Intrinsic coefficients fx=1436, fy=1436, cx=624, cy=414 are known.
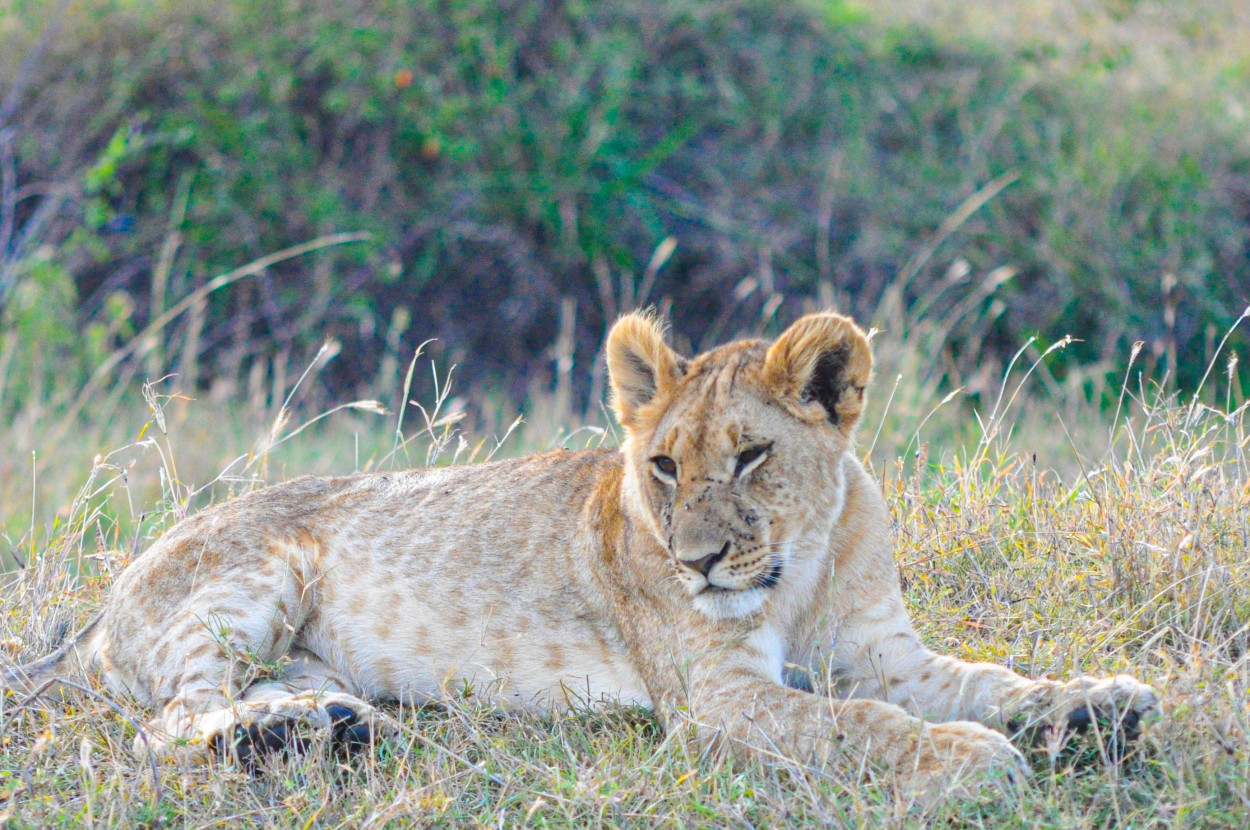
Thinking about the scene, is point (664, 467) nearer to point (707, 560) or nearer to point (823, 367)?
point (707, 560)

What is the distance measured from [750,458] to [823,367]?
36 cm

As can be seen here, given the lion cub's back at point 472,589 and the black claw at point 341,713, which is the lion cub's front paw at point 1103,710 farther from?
the black claw at point 341,713

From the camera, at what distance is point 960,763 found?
10.5 feet

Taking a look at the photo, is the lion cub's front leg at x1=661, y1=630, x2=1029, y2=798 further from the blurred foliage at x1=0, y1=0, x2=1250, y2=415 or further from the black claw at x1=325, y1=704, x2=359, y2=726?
the blurred foliage at x1=0, y1=0, x2=1250, y2=415

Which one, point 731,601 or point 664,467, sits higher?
point 664,467

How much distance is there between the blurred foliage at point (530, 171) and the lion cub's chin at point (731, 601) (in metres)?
6.78

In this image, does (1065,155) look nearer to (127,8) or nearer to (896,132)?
(896,132)

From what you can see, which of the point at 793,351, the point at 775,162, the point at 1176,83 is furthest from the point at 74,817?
the point at 1176,83

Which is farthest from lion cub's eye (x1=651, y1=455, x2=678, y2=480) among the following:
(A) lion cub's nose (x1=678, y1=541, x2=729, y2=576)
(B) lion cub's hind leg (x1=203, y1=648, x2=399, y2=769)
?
(B) lion cub's hind leg (x1=203, y1=648, x2=399, y2=769)

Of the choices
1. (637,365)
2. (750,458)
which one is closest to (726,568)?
(750,458)

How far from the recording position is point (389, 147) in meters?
11.3

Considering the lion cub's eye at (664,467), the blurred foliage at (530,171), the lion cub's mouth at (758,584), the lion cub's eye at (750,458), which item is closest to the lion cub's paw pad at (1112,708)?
the lion cub's mouth at (758,584)

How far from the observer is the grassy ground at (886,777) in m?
3.17

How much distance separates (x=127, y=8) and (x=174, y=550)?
28.3 ft
